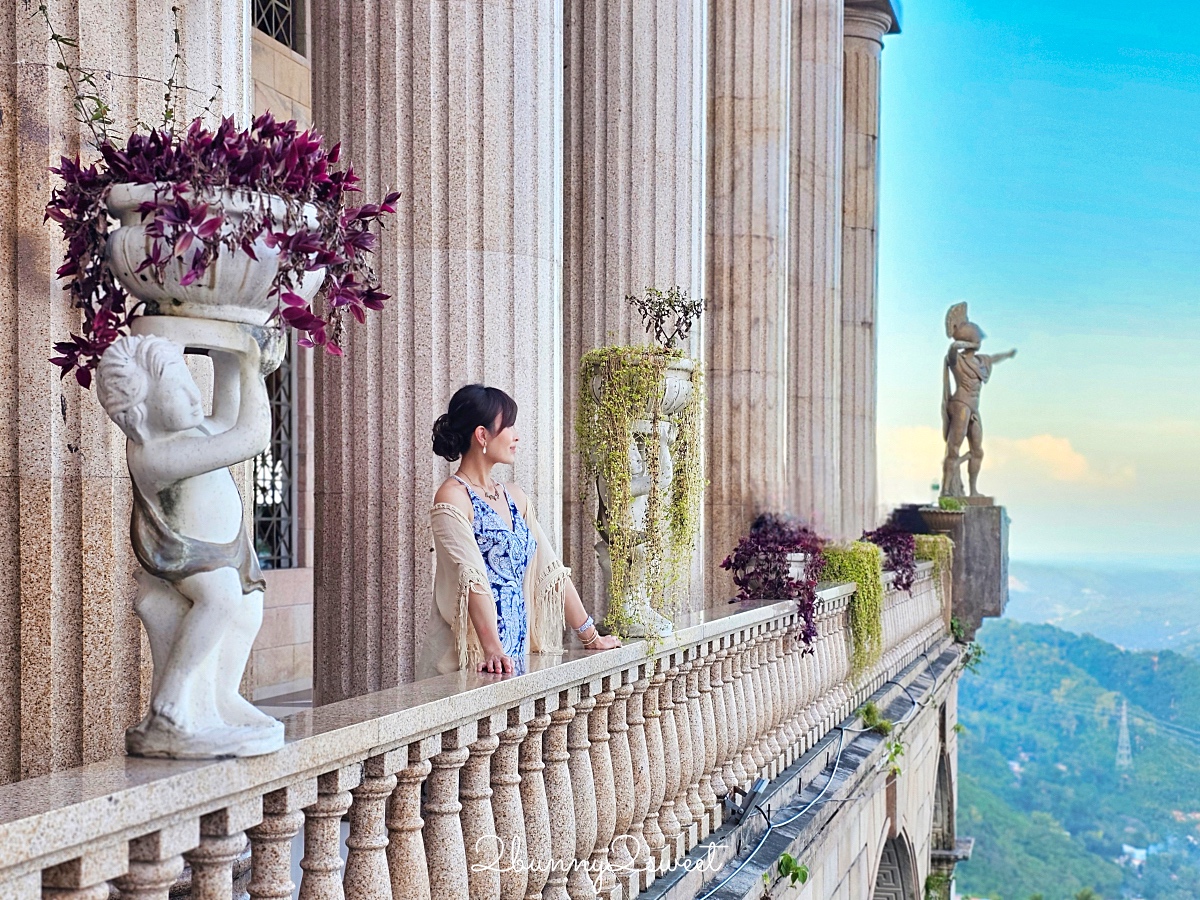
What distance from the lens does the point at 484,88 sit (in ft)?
23.1

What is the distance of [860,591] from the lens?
459 inches

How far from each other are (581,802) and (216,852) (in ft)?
7.20

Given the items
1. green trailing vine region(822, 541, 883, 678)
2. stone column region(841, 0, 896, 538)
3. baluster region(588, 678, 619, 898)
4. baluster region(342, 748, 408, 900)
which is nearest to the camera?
baluster region(342, 748, 408, 900)

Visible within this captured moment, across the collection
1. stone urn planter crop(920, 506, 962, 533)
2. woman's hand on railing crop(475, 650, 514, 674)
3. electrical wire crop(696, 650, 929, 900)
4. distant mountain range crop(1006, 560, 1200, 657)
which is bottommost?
distant mountain range crop(1006, 560, 1200, 657)

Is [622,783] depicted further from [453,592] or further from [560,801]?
[453,592]

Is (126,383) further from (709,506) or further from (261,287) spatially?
(709,506)

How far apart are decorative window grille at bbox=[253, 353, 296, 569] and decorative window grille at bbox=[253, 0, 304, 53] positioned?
10.5ft

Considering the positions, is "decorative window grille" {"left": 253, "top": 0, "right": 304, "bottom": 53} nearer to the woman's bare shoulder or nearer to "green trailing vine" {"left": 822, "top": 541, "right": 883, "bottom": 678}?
"green trailing vine" {"left": 822, "top": 541, "right": 883, "bottom": 678}

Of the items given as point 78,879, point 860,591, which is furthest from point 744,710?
point 78,879

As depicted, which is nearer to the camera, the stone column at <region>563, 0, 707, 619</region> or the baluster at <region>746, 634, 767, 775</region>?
the baluster at <region>746, 634, 767, 775</region>

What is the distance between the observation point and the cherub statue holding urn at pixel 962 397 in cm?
2711

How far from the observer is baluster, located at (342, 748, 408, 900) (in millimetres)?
3609

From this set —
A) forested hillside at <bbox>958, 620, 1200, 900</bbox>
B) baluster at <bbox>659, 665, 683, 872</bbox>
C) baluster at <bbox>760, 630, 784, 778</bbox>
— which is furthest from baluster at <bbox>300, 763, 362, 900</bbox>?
forested hillside at <bbox>958, 620, 1200, 900</bbox>

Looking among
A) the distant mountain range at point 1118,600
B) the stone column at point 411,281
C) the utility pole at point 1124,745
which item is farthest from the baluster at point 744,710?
the utility pole at point 1124,745
